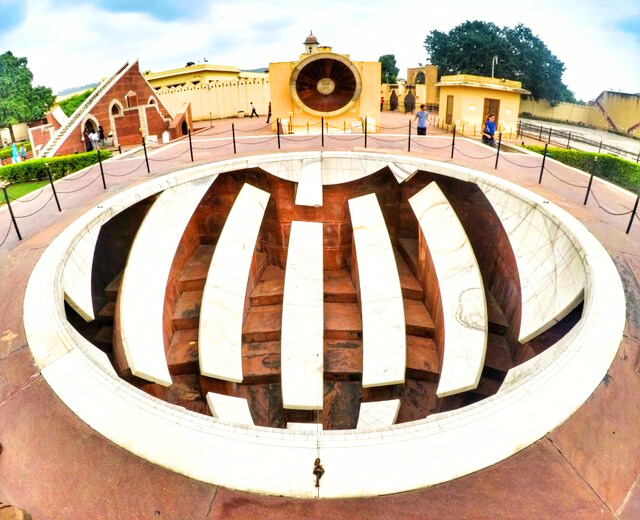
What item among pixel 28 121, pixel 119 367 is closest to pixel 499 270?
pixel 119 367

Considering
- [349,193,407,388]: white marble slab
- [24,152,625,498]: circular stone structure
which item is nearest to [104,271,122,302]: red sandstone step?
[24,152,625,498]: circular stone structure

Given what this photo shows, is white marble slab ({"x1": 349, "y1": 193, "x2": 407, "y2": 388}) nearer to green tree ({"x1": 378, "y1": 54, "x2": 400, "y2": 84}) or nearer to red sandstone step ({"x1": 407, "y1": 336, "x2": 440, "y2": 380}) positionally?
red sandstone step ({"x1": 407, "y1": 336, "x2": 440, "y2": 380})

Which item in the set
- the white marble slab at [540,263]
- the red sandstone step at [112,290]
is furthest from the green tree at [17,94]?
the white marble slab at [540,263]

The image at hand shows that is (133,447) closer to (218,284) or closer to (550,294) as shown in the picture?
(218,284)

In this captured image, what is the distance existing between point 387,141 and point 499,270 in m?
6.35

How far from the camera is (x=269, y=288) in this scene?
11.3m

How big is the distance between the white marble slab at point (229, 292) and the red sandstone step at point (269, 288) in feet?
4.17

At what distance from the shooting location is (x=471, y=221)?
11.1 m

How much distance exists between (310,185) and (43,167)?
34.6 ft

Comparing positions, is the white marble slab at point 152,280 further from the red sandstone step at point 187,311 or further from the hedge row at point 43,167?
the hedge row at point 43,167

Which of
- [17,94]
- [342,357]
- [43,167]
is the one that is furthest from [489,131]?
[17,94]

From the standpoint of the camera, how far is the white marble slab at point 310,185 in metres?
10.6

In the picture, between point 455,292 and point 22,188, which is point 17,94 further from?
point 455,292

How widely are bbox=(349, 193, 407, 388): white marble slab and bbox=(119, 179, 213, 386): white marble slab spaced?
3.84 meters
